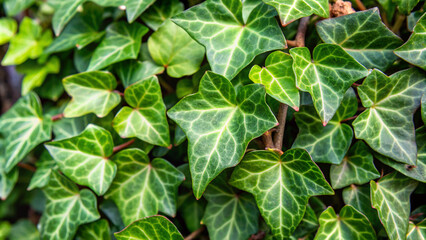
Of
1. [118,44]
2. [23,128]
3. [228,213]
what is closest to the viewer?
[228,213]

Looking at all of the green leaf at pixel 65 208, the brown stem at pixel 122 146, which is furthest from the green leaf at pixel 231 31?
the green leaf at pixel 65 208

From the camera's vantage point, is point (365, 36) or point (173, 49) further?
point (173, 49)

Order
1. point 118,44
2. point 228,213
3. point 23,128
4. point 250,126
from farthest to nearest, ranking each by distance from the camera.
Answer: point 23,128 → point 118,44 → point 228,213 → point 250,126

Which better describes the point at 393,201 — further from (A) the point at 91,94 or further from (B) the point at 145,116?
(A) the point at 91,94

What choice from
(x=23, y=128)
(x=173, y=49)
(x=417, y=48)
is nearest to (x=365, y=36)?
(x=417, y=48)

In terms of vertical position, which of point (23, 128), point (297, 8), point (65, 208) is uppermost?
point (297, 8)

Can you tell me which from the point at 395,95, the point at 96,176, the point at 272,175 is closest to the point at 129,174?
the point at 96,176

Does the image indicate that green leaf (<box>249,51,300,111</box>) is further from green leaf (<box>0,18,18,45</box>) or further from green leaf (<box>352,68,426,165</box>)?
green leaf (<box>0,18,18,45</box>)

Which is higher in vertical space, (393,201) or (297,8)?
(297,8)
